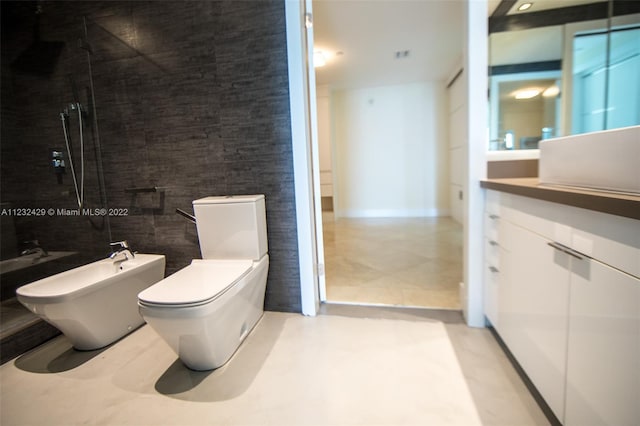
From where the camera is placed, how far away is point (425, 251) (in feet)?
10.6

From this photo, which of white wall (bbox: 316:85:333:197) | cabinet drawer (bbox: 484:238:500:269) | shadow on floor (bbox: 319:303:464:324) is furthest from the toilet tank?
white wall (bbox: 316:85:333:197)

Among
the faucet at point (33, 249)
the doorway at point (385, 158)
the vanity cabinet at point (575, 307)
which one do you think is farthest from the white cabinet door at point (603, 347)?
the faucet at point (33, 249)

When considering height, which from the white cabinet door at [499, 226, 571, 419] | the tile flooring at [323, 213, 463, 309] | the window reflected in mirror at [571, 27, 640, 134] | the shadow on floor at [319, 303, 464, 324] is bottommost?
A: the shadow on floor at [319, 303, 464, 324]

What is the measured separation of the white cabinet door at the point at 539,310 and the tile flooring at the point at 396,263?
2.46 ft

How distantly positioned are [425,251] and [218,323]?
250cm

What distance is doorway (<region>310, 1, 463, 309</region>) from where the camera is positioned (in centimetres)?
261

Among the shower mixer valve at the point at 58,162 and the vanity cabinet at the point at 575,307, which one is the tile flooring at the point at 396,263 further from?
the shower mixer valve at the point at 58,162

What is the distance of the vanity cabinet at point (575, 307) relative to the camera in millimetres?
690

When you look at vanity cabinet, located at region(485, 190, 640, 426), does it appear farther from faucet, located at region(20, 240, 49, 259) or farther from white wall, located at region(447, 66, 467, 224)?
white wall, located at region(447, 66, 467, 224)

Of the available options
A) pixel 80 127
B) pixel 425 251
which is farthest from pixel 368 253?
pixel 80 127

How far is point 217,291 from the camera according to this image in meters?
1.35

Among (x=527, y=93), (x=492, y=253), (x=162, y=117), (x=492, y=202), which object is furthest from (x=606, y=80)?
(x=162, y=117)

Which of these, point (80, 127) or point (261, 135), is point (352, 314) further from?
point (80, 127)

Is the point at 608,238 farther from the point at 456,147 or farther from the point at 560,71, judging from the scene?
the point at 456,147
